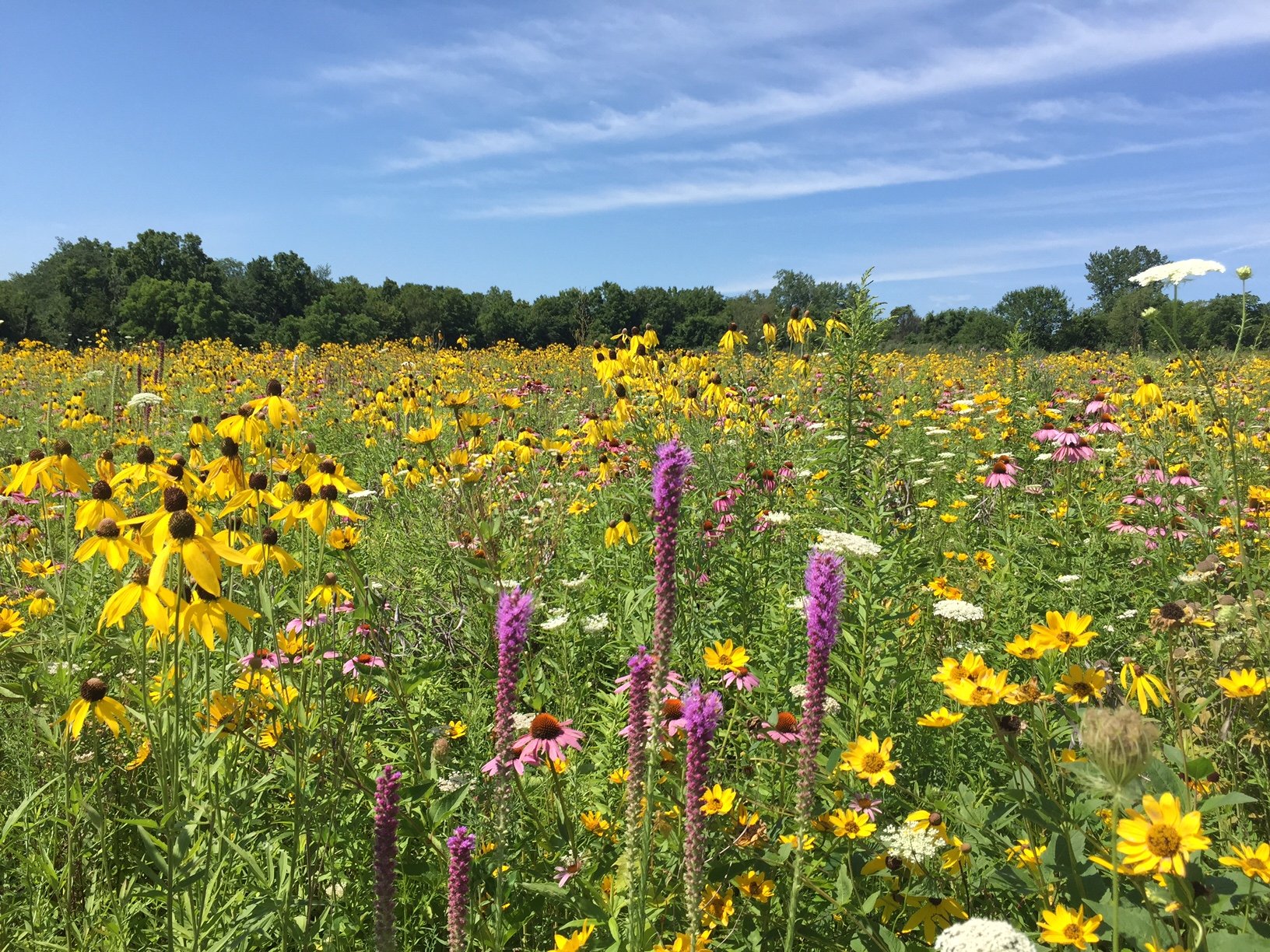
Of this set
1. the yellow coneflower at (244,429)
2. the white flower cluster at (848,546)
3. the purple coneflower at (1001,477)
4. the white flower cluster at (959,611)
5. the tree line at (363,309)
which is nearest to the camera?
the white flower cluster at (848,546)

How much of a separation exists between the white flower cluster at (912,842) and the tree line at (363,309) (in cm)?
1620

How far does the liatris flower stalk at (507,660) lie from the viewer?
1.28 meters

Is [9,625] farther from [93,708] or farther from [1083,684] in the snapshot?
[1083,684]

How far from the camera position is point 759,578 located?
3611mm

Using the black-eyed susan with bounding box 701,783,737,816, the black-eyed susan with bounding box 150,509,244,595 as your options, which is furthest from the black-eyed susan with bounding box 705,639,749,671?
the black-eyed susan with bounding box 150,509,244,595

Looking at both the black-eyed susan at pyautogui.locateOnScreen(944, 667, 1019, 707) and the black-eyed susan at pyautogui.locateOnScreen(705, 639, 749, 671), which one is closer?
the black-eyed susan at pyautogui.locateOnScreen(944, 667, 1019, 707)

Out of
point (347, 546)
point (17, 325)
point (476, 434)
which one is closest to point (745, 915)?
point (347, 546)

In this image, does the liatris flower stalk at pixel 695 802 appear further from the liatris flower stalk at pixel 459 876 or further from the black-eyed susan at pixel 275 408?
the black-eyed susan at pixel 275 408

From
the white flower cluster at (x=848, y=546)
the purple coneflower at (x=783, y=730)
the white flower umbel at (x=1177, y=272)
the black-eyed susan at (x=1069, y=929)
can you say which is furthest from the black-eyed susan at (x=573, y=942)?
the white flower umbel at (x=1177, y=272)

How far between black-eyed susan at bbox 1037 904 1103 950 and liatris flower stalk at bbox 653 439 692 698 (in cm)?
90

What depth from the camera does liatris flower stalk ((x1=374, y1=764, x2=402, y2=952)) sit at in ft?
4.59

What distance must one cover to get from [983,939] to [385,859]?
43.5 inches

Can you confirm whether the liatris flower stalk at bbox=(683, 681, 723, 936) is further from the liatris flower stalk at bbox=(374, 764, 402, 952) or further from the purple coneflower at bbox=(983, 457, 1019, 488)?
the purple coneflower at bbox=(983, 457, 1019, 488)

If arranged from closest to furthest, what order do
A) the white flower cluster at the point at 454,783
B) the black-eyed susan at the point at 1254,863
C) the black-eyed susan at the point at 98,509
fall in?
1. the black-eyed susan at the point at 1254,863
2. the white flower cluster at the point at 454,783
3. the black-eyed susan at the point at 98,509
